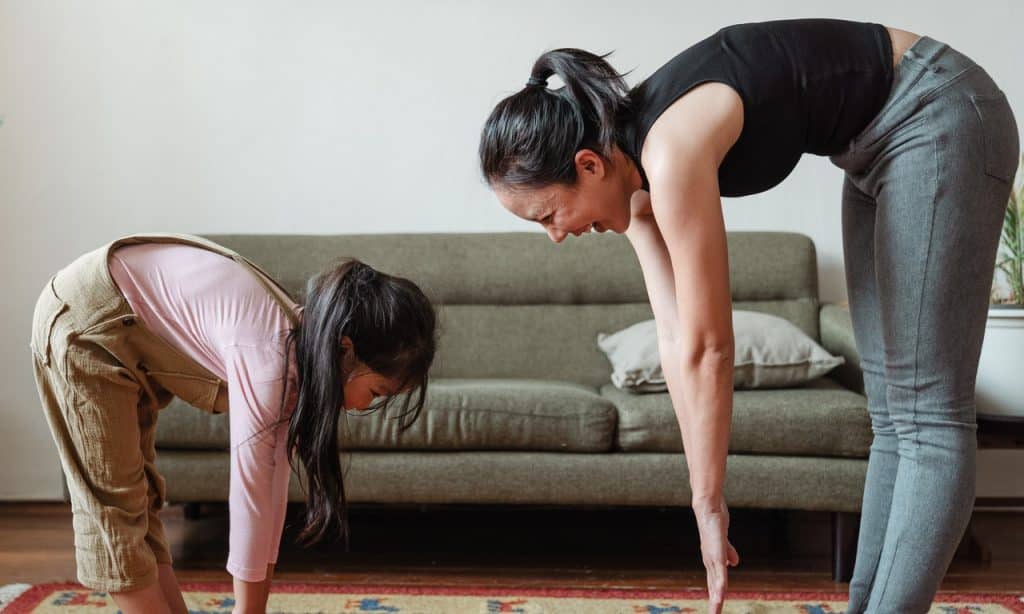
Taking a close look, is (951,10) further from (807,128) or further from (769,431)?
(807,128)

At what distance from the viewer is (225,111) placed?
9.92 ft

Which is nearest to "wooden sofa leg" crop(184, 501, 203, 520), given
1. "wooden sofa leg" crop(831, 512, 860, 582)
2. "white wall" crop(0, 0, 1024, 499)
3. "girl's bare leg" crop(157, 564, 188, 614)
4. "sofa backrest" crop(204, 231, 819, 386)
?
"white wall" crop(0, 0, 1024, 499)

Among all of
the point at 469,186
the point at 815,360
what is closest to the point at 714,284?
the point at 815,360

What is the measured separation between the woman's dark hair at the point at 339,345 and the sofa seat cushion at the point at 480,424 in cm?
70

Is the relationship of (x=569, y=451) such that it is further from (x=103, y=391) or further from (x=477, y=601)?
(x=103, y=391)

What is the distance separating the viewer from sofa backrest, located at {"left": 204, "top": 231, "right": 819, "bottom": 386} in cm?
276

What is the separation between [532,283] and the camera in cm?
281

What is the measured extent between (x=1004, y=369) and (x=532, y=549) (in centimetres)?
116

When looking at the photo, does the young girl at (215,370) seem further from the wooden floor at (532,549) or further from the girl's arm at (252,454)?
the wooden floor at (532,549)

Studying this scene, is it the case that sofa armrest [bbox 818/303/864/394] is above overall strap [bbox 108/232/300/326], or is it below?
below

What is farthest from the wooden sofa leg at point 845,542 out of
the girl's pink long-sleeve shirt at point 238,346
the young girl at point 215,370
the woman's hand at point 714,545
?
the girl's pink long-sleeve shirt at point 238,346

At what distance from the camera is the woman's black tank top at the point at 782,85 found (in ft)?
4.02

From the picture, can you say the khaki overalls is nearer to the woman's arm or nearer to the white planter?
the woman's arm

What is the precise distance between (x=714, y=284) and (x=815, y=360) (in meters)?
1.28
